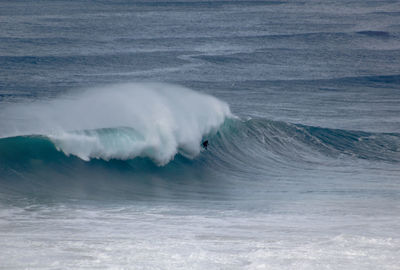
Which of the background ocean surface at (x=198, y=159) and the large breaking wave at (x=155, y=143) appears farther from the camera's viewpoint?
the large breaking wave at (x=155, y=143)

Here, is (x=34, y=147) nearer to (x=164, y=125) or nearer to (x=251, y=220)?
(x=164, y=125)

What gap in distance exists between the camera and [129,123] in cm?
1530

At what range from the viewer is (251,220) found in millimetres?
10445

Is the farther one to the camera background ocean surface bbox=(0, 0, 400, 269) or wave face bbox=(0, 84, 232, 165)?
wave face bbox=(0, 84, 232, 165)

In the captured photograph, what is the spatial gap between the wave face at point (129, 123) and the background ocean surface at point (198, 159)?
44 mm

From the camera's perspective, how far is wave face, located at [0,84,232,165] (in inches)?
556

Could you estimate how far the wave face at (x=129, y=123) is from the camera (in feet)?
46.3

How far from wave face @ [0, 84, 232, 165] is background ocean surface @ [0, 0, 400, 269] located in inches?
1.7

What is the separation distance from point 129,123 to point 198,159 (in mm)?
1647

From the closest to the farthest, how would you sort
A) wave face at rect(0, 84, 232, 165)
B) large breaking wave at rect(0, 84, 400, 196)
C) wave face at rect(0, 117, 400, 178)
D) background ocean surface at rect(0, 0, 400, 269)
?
background ocean surface at rect(0, 0, 400, 269) < large breaking wave at rect(0, 84, 400, 196) < wave face at rect(0, 117, 400, 178) < wave face at rect(0, 84, 232, 165)

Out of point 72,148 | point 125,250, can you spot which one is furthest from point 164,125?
point 125,250

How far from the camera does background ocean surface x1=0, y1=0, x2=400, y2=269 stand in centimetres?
878

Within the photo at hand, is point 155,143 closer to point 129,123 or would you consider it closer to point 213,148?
point 129,123

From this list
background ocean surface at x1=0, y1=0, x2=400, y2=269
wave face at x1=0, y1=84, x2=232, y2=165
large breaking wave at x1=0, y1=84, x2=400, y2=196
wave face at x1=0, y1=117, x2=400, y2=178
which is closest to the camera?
background ocean surface at x1=0, y1=0, x2=400, y2=269
